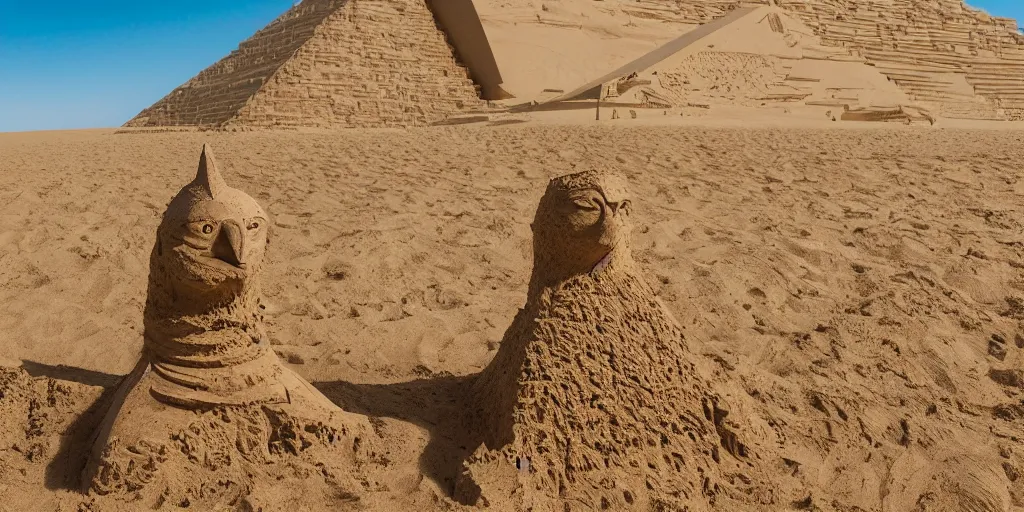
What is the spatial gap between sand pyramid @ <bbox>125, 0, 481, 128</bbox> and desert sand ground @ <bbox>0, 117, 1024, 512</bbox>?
839cm

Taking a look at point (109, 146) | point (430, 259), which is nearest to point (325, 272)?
point (430, 259)

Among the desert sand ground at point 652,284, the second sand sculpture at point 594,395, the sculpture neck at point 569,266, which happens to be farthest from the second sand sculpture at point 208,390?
Answer: the sculpture neck at point 569,266

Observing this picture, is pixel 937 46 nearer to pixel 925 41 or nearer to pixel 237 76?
pixel 925 41

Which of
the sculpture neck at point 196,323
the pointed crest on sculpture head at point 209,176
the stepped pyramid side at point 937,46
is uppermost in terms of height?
the pointed crest on sculpture head at point 209,176

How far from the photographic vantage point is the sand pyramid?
17.7 metres

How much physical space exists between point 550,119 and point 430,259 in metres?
8.68

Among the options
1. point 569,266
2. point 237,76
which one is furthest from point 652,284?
point 237,76

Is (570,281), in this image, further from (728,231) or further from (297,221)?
(297,221)

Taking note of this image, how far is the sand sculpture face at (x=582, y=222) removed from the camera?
8.73 ft

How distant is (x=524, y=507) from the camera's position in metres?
2.51

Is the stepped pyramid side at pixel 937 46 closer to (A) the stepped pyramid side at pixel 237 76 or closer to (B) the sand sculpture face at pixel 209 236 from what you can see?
(A) the stepped pyramid side at pixel 237 76

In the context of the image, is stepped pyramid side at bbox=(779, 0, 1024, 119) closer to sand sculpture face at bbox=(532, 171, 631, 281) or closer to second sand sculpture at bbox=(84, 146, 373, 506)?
sand sculpture face at bbox=(532, 171, 631, 281)

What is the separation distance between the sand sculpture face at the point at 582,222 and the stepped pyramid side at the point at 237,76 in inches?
672

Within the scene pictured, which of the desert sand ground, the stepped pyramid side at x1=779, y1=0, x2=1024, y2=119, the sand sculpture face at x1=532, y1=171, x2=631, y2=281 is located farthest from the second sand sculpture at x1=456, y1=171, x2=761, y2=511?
the stepped pyramid side at x1=779, y1=0, x2=1024, y2=119
